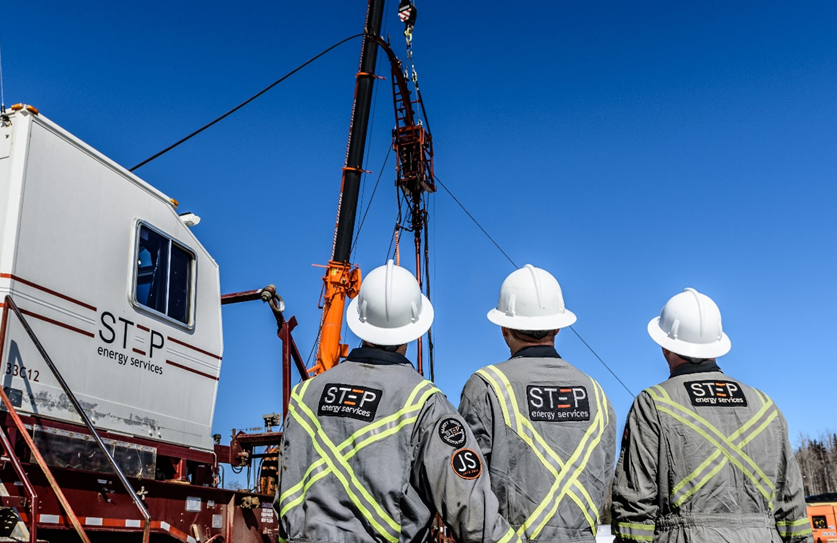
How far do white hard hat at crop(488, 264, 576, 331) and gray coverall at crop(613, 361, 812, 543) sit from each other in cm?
76

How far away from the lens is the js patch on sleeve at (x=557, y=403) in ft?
11.5

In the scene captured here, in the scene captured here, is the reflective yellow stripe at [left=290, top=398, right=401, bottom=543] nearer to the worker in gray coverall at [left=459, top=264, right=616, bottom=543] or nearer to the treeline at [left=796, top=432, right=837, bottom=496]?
the worker in gray coverall at [left=459, top=264, right=616, bottom=543]

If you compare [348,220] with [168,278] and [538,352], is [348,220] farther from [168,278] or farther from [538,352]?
[538,352]

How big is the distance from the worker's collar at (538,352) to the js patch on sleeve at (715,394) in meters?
0.89

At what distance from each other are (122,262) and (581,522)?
5.15 meters

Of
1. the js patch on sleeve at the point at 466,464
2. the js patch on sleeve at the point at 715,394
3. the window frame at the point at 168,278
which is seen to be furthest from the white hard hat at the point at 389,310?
the window frame at the point at 168,278

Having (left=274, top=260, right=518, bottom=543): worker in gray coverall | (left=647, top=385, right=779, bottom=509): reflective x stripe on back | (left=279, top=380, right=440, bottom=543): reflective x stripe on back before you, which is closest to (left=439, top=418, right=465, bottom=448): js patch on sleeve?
(left=274, top=260, right=518, bottom=543): worker in gray coverall

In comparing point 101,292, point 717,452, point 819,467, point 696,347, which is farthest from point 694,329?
point 819,467

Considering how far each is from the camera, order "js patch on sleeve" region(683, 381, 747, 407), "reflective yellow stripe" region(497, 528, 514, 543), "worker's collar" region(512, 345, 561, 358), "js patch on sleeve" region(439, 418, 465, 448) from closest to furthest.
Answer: "reflective yellow stripe" region(497, 528, 514, 543) < "js patch on sleeve" region(439, 418, 465, 448) < "worker's collar" region(512, 345, 561, 358) < "js patch on sleeve" region(683, 381, 747, 407)

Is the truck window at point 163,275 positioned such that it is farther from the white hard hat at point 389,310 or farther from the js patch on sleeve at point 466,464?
the js patch on sleeve at point 466,464

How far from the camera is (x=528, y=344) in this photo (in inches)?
152

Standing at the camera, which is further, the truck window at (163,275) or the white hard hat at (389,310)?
the truck window at (163,275)

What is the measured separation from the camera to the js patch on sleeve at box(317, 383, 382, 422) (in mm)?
3131

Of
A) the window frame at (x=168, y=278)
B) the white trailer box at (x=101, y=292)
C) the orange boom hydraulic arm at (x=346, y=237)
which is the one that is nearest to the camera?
the white trailer box at (x=101, y=292)
